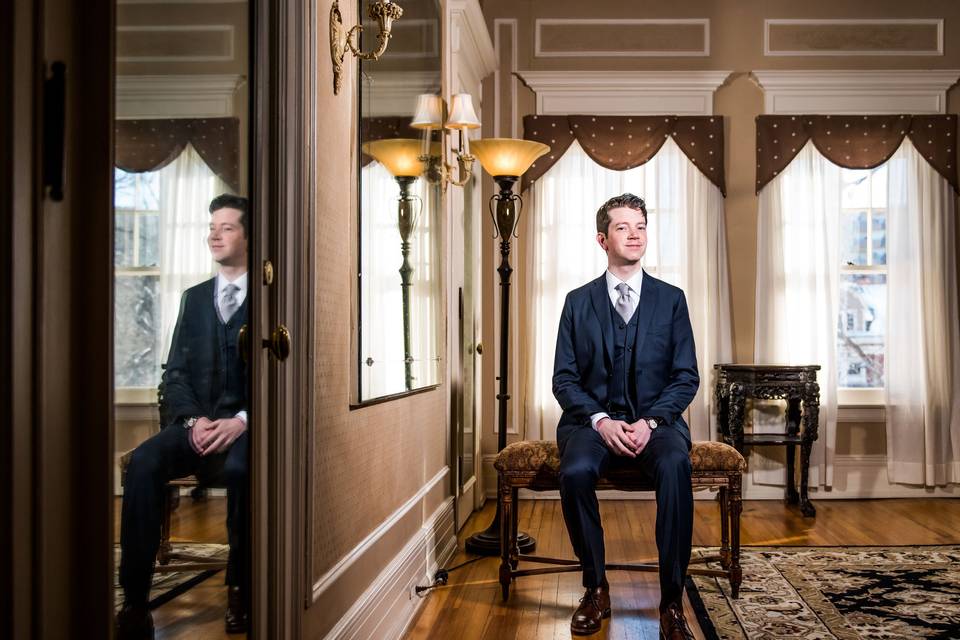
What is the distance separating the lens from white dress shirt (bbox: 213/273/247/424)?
1647mm

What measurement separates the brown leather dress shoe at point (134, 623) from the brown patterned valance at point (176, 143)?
0.58m

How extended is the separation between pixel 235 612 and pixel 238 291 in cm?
59

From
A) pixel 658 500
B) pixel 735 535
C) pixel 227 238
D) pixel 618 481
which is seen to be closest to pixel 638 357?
pixel 618 481

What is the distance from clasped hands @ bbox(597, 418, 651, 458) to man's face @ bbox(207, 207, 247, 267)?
5.68 ft

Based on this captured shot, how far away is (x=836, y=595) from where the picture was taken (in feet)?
11.0

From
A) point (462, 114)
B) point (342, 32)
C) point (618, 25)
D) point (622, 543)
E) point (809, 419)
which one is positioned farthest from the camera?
point (618, 25)

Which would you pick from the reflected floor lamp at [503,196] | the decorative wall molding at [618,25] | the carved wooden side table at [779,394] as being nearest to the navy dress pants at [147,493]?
the reflected floor lamp at [503,196]

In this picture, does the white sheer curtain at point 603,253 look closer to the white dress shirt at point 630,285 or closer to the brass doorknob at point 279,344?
the white dress shirt at point 630,285

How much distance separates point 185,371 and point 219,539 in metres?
0.35

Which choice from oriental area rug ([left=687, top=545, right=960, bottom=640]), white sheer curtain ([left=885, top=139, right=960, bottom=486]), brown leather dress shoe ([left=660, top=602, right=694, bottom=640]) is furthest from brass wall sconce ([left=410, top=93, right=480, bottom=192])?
white sheer curtain ([left=885, top=139, right=960, bottom=486])

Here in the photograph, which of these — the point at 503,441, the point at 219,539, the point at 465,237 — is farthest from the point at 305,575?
the point at 465,237

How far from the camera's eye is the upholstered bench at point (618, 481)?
3305mm

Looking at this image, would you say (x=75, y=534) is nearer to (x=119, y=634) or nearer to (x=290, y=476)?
(x=119, y=634)

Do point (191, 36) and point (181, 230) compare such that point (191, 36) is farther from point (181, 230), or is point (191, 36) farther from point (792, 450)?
point (792, 450)
